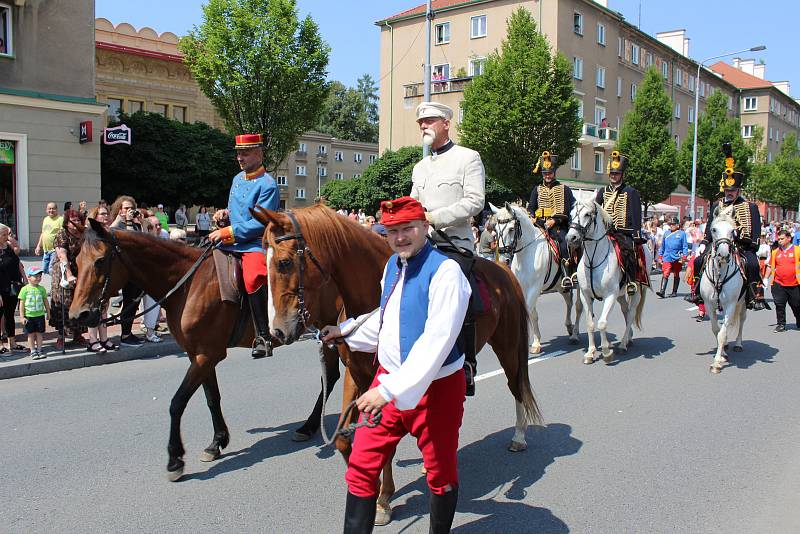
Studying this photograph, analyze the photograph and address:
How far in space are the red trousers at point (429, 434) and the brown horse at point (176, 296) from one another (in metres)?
2.30

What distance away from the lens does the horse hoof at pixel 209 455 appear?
17.3 feet

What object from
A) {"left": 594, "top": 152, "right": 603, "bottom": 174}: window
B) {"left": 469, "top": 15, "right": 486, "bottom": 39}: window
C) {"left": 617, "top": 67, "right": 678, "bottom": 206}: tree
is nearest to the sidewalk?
{"left": 617, "top": 67, "right": 678, "bottom": 206}: tree

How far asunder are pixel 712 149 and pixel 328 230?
4833cm

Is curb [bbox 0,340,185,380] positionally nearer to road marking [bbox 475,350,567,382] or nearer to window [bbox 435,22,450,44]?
road marking [bbox 475,350,567,382]

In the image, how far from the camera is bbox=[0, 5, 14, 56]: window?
64.5 feet

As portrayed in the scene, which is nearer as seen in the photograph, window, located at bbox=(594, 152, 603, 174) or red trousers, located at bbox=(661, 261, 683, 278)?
red trousers, located at bbox=(661, 261, 683, 278)

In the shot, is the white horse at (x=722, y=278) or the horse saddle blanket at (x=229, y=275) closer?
the horse saddle blanket at (x=229, y=275)

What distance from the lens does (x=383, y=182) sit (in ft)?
115

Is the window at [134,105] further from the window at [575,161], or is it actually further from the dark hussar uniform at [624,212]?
the dark hussar uniform at [624,212]

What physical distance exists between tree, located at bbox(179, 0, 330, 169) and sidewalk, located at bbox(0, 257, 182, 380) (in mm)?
21289

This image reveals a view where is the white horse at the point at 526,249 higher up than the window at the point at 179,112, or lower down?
lower down

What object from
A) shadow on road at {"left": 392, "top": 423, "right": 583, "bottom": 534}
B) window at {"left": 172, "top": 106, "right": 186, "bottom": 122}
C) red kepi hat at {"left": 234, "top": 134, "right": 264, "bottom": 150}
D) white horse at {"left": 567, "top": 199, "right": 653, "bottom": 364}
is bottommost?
shadow on road at {"left": 392, "top": 423, "right": 583, "bottom": 534}

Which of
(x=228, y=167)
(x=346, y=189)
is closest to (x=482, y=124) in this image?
(x=346, y=189)

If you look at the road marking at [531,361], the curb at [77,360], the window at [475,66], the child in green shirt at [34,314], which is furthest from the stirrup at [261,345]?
the window at [475,66]
